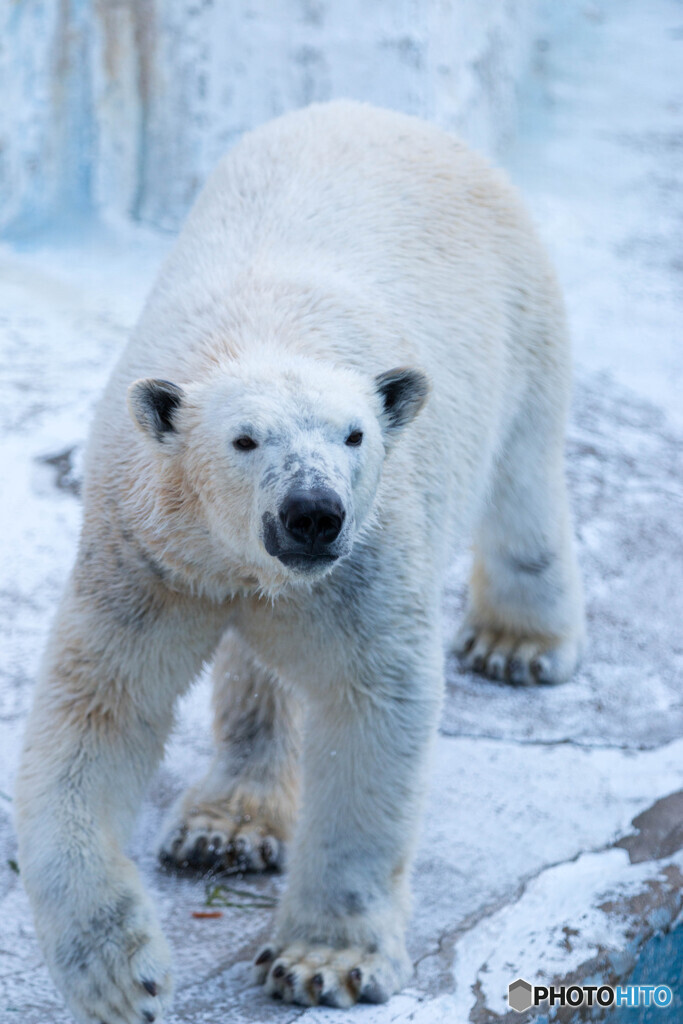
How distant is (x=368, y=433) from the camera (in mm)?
2033

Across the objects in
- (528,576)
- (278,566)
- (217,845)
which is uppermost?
(278,566)

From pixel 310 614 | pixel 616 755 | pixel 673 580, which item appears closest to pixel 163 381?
pixel 310 614

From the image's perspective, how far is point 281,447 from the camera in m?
1.87

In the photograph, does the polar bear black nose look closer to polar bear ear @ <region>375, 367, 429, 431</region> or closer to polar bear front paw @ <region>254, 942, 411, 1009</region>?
polar bear ear @ <region>375, 367, 429, 431</region>

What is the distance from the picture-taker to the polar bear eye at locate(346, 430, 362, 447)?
1.97 metres

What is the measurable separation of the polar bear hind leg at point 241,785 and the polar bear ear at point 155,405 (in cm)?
76

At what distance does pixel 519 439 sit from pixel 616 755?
33.2 inches

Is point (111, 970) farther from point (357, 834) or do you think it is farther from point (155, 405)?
point (155, 405)

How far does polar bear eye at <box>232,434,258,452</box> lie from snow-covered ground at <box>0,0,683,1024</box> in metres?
0.97

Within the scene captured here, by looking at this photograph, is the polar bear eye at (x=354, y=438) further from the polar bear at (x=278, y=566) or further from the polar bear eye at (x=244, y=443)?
the polar bear eye at (x=244, y=443)

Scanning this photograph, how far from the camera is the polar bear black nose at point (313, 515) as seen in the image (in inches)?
69.6

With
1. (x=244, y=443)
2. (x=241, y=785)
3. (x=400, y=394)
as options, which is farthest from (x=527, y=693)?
(x=244, y=443)

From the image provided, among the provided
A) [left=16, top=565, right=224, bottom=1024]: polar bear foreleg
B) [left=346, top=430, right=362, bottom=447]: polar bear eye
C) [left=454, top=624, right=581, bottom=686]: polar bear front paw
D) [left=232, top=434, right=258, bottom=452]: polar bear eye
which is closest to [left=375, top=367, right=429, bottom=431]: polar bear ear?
[left=346, top=430, right=362, bottom=447]: polar bear eye

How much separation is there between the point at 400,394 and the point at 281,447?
354mm
